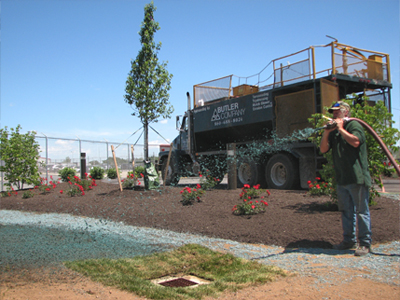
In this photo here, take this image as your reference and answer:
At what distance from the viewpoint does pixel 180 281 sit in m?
3.81

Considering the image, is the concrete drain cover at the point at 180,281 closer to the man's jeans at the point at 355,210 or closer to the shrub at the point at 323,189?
the man's jeans at the point at 355,210

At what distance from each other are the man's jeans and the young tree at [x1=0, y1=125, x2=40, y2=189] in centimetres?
1140

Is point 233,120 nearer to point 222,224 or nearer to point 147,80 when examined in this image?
point 147,80

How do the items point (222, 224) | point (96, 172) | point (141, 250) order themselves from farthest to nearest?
point (96, 172) < point (222, 224) < point (141, 250)

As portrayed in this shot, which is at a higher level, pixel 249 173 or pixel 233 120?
pixel 233 120

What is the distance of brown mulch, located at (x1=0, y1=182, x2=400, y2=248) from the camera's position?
17.2ft

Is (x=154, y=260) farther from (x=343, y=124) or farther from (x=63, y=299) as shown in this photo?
(x=343, y=124)

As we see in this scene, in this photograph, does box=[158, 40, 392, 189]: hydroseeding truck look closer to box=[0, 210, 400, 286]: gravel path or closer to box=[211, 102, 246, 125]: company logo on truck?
box=[211, 102, 246, 125]: company logo on truck

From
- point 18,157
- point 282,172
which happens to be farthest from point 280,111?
point 18,157

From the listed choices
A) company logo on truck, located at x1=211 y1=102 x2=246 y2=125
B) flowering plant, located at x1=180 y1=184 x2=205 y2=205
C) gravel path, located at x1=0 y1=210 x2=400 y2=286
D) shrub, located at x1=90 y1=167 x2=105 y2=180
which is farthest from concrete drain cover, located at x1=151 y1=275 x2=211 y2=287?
shrub, located at x1=90 y1=167 x2=105 y2=180

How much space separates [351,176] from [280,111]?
7.12m

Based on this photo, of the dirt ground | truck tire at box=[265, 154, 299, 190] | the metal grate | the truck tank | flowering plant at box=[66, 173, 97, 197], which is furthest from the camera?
the truck tank

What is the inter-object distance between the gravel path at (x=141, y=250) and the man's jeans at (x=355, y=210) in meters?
0.23

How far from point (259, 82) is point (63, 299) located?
11.3m
